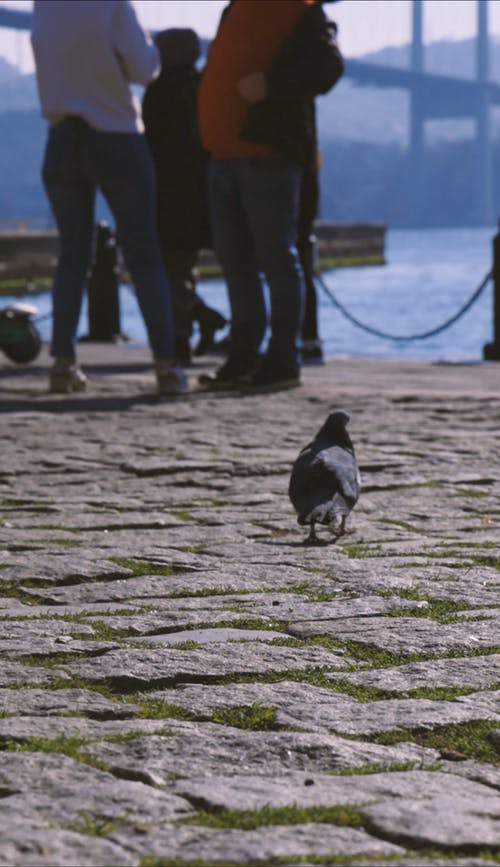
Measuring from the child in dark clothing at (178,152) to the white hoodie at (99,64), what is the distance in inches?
63.0

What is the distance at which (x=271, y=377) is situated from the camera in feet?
24.7

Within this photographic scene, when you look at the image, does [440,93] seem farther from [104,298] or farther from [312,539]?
[312,539]

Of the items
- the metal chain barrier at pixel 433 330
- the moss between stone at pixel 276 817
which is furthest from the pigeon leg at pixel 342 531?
the metal chain barrier at pixel 433 330

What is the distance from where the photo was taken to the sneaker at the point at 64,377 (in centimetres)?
748

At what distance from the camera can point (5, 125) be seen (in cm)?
9100

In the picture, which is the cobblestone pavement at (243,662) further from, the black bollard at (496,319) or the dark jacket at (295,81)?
the black bollard at (496,319)

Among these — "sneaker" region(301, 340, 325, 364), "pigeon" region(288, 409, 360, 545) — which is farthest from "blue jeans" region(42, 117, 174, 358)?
"pigeon" region(288, 409, 360, 545)

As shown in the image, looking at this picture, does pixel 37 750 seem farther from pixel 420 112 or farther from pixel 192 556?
pixel 420 112

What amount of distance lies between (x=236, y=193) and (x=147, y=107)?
150cm

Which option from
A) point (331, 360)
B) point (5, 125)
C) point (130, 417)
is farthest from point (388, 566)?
point (5, 125)

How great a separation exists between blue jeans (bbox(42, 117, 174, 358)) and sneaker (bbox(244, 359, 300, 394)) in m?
0.50

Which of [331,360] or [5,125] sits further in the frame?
[5,125]

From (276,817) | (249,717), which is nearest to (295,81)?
(249,717)

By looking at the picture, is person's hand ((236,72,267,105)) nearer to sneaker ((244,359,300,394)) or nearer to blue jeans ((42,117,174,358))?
blue jeans ((42,117,174,358))
